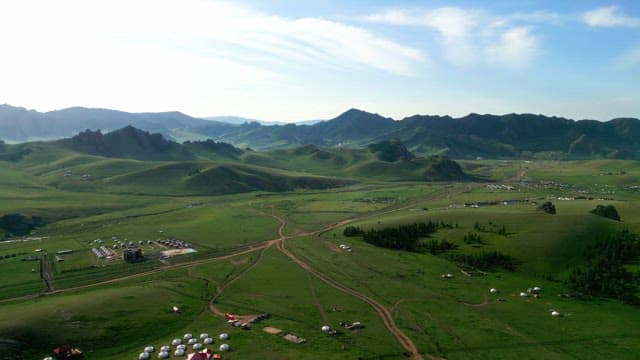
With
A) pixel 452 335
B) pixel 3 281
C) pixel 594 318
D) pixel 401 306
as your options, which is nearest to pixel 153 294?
pixel 3 281

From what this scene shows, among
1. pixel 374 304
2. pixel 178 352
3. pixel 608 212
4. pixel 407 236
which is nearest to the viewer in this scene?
pixel 178 352

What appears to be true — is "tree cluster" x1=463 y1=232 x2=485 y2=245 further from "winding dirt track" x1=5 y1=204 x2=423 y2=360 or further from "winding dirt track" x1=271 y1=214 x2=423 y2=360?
"winding dirt track" x1=271 y1=214 x2=423 y2=360

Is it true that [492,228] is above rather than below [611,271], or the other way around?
above

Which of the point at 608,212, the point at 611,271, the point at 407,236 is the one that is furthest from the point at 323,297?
the point at 608,212

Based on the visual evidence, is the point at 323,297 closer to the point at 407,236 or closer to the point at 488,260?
the point at 488,260

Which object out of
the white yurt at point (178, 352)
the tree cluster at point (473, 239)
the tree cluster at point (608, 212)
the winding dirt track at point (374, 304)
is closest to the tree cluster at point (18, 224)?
the winding dirt track at point (374, 304)

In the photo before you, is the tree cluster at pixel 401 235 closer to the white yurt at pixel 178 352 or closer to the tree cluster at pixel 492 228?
the tree cluster at pixel 492 228

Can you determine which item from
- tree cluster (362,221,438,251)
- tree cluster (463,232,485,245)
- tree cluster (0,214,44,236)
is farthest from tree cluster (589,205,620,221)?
tree cluster (0,214,44,236)

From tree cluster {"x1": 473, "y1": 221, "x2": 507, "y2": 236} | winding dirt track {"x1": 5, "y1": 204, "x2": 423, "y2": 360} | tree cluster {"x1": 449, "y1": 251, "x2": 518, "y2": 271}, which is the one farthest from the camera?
tree cluster {"x1": 473, "y1": 221, "x2": 507, "y2": 236}

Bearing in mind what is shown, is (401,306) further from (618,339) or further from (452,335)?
(618,339)
